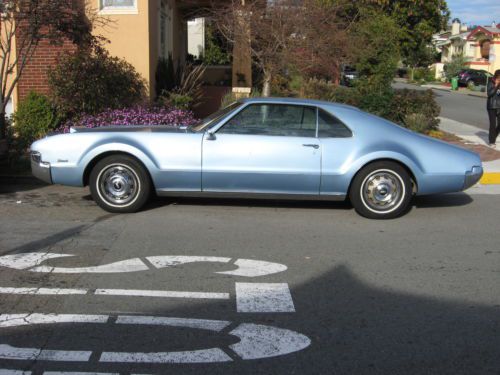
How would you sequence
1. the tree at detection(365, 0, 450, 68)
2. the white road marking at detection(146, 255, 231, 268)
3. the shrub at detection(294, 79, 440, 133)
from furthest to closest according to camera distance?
the tree at detection(365, 0, 450, 68) → the shrub at detection(294, 79, 440, 133) → the white road marking at detection(146, 255, 231, 268)

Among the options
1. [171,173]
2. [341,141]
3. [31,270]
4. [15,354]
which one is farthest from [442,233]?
[15,354]

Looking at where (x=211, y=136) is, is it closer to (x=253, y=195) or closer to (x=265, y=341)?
(x=253, y=195)

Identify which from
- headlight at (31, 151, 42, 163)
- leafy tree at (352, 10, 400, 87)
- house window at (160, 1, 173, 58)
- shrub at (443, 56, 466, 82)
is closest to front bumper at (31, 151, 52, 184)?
headlight at (31, 151, 42, 163)

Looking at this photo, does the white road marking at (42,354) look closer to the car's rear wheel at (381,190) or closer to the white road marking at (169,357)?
the white road marking at (169,357)

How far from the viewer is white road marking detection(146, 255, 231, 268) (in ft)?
18.8

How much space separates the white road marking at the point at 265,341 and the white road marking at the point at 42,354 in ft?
3.13

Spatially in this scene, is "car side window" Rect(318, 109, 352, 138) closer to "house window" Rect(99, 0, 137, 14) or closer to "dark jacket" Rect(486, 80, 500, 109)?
"house window" Rect(99, 0, 137, 14)

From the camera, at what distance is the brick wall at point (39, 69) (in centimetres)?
1302

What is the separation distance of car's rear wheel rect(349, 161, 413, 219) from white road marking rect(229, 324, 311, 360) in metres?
3.55

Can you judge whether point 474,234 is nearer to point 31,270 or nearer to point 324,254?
point 324,254

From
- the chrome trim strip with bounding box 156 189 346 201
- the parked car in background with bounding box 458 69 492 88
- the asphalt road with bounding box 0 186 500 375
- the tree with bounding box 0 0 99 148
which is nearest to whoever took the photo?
the asphalt road with bounding box 0 186 500 375

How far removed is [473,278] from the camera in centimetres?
551

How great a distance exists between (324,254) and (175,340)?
7.94ft

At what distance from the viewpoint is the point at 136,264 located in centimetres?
567
